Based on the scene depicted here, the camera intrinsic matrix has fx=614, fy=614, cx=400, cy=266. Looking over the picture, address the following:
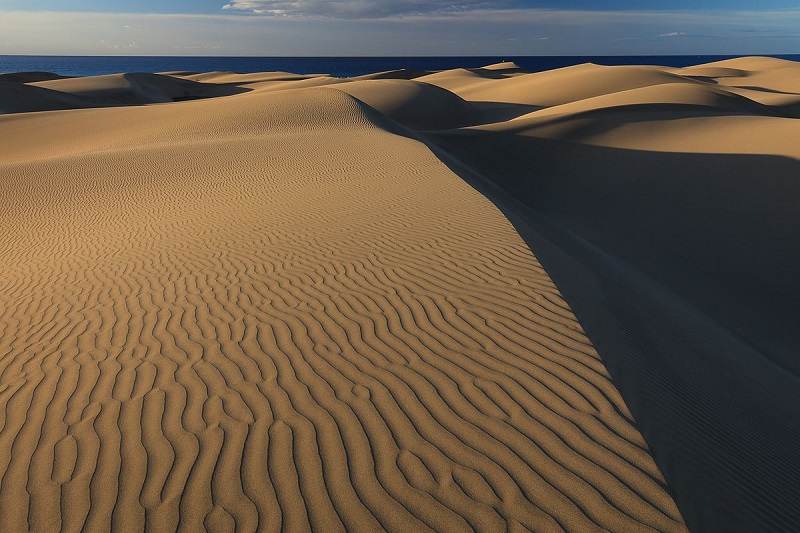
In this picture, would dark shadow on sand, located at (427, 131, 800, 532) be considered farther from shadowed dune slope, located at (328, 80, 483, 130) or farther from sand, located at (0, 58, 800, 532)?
shadowed dune slope, located at (328, 80, 483, 130)

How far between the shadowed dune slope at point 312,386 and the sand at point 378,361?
0.06 feet

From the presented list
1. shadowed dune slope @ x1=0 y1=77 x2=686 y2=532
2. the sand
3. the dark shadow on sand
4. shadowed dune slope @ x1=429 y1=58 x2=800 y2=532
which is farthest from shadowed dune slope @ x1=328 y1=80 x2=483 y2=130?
shadowed dune slope @ x1=0 y1=77 x2=686 y2=532

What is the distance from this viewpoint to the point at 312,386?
14.5ft

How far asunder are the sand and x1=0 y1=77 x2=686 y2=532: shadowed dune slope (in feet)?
0.06

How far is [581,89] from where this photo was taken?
41.9 metres

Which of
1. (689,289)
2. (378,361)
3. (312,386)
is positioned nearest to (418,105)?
(689,289)

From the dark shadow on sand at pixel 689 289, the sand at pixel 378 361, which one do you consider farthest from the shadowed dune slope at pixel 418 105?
the sand at pixel 378 361

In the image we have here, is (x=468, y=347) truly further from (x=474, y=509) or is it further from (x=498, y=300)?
(x=474, y=509)

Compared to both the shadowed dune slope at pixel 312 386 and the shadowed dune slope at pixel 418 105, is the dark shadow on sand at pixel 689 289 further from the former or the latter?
the shadowed dune slope at pixel 418 105

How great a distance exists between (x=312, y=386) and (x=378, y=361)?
0.58 m

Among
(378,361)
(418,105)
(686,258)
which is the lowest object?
(686,258)

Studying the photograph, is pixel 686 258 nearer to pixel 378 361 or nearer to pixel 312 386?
pixel 378 361

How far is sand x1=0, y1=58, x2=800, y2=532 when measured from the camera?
334 centimetres

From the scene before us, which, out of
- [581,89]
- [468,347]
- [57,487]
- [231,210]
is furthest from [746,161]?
[581,89]
